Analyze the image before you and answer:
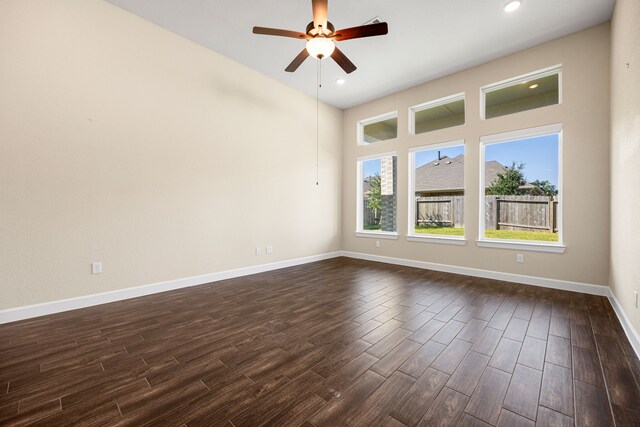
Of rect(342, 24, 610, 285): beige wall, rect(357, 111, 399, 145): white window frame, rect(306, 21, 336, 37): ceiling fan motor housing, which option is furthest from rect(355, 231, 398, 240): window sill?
rect(306, 21, 336, 37): ceiling fan motor housing

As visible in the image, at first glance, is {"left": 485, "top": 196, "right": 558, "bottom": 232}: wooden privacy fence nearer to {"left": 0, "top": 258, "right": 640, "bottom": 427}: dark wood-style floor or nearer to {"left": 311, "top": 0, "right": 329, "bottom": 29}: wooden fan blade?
{"left": 0, "top": 258, "right": 640, "bottom": 427}: dark wood-style floor

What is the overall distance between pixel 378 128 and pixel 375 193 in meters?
1.48

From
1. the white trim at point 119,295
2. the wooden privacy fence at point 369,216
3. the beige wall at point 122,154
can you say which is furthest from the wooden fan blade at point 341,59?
the wooden privacy fence at point 369,216

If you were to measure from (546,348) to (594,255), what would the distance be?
2.25 m

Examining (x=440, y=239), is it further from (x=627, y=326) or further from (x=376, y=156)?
(x=627, y=326)

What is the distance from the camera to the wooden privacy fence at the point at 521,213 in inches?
154

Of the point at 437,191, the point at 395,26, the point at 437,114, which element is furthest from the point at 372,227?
the point at 395,26

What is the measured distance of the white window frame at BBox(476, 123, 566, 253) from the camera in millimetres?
3695

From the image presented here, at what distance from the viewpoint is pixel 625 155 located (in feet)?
8.21

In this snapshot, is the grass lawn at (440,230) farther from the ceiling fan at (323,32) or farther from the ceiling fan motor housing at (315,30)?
the ceiling fan motor housing at (315,30)

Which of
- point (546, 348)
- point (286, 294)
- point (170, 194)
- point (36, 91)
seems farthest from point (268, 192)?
point (546, 348)

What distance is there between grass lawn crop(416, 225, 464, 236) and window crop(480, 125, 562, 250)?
1.33 ft

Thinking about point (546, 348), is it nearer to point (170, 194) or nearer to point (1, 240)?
point (170, 194)

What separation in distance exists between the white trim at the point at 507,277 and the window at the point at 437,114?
255cm
